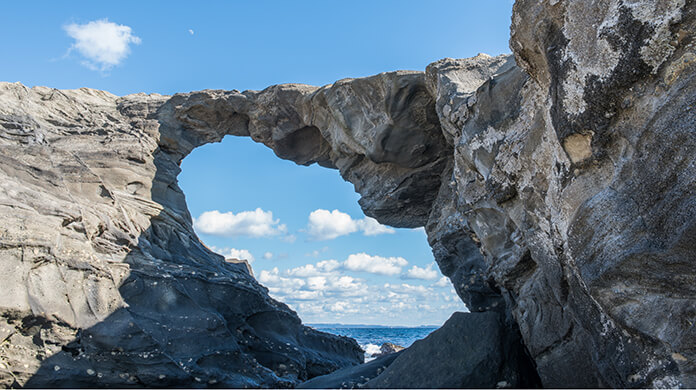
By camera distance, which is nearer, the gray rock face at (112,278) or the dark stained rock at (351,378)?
the gray rock face at (112,278)

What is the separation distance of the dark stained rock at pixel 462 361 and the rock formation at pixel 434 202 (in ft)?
1.30

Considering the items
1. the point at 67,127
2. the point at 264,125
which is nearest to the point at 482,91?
the point at 264,125

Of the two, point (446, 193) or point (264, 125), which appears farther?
point (264, 125)

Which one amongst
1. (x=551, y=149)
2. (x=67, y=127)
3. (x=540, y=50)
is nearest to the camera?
(x=540, y=50)

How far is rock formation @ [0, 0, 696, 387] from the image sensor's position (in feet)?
13.3

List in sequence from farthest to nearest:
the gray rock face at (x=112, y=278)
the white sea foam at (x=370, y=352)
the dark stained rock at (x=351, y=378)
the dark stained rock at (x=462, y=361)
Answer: the white sea foam at (x=370, y=352)
the dark stained rock at (x=351, y=378)
the gray rock face at (x=112, y=278)
the dark stained rock at (x=462, y=361)

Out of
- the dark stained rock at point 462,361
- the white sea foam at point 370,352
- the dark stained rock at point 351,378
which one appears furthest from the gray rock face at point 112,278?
the white sea foam at point 370,352

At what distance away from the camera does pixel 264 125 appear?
1595cm

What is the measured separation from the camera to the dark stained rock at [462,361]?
750cm

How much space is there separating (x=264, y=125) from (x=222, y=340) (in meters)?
7.86


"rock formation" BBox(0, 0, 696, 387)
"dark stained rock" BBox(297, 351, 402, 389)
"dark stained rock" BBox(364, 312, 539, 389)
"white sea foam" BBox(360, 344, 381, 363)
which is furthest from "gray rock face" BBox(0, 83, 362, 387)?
"white sea foam" BBox(360, 344, 381, 363)

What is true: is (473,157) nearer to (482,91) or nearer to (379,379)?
(482,91)

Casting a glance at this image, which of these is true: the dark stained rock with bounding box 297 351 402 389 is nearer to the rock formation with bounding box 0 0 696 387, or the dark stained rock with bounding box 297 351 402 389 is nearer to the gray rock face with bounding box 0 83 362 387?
the gray rock face with bounding box 0 83 362 387

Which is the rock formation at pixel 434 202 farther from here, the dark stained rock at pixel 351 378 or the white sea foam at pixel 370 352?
the white sea foam at pixel 370 352
